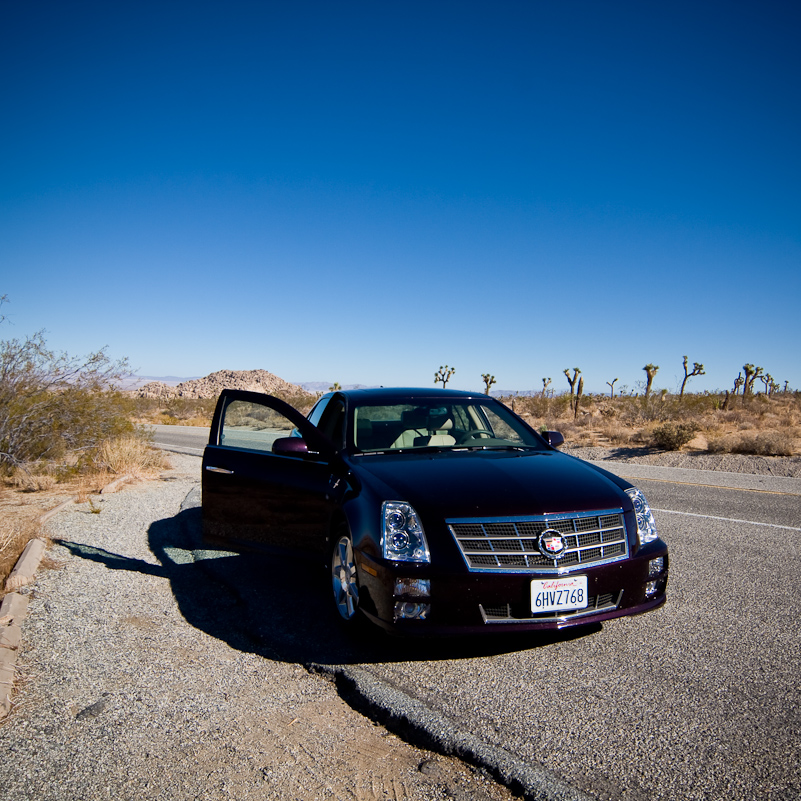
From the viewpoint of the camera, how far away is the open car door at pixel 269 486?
184 inches

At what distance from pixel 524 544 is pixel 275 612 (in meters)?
2.04

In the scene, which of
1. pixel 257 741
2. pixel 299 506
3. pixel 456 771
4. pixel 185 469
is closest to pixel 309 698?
pixel 257 741

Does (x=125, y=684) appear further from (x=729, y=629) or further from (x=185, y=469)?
(x=185, y=469)

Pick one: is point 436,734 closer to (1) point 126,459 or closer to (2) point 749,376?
(1) point 126,459

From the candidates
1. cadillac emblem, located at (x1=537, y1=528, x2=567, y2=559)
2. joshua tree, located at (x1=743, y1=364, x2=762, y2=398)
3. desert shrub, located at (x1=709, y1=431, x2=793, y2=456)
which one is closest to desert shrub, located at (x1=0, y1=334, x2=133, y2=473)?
cadillac emblem, located at (x1=537, y1=528, x2=567, y2=559)

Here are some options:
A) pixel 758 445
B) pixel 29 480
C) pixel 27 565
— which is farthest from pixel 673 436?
pixel 27 565

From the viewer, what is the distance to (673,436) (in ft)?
55.7

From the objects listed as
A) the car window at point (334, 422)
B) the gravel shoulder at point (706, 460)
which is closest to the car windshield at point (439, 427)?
the car window at point (334, 422)

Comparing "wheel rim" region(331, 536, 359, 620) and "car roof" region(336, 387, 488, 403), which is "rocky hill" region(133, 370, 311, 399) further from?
"wheel rim" region(331, 536, 359, 620)

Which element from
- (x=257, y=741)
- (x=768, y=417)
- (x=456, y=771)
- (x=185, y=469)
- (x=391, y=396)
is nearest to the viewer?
(x=456, y=771)

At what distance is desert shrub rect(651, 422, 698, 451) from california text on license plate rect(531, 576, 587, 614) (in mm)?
14752

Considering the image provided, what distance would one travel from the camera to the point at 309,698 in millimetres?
3318

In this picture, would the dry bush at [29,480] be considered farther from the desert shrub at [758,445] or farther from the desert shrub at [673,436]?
the desert shrub at [758,445]

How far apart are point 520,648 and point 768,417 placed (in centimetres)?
2696
